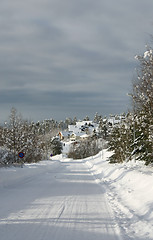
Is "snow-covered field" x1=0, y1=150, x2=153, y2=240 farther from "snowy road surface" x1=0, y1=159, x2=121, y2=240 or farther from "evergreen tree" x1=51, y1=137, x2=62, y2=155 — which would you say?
"evergreen tree" x1=51, y1=137, x2=62, y2=155

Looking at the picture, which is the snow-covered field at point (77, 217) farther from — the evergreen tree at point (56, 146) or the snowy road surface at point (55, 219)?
the evergreen tree at point (56, 146)

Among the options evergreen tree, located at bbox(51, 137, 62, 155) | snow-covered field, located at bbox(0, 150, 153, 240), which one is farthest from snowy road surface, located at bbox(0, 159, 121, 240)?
evergreen tree, located at bbox(51, 137, 62, 155)

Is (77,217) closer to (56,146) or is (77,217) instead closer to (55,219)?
(55,219)

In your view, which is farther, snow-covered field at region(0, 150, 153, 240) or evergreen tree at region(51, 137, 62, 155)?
evergreen tree at region(51, 137, 62, 155)

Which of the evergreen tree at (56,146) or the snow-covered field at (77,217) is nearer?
the snow-covered field at (77,217)

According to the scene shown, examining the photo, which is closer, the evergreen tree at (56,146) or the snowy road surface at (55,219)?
the snowy road surface at (55,219)

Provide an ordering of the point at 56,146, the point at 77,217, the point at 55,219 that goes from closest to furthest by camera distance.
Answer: the point at 55,219 < the point at 77,217 < the point at 56,146

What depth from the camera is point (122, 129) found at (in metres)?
35.4

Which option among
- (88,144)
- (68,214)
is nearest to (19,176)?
(68,214)

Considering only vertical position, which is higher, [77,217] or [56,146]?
[56,146]

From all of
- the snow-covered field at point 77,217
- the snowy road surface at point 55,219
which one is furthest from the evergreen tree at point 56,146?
the snowy road surface at point 55,219

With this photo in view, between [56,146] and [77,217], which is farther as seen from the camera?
[56,146]

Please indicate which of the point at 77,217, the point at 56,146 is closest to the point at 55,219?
the point at 77,217

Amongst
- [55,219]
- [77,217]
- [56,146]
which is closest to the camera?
[55,219]
